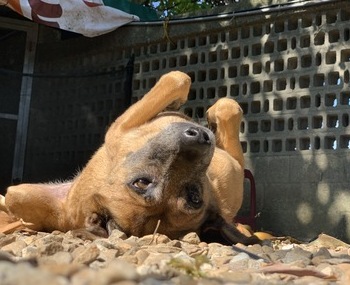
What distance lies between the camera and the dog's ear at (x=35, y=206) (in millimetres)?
5094

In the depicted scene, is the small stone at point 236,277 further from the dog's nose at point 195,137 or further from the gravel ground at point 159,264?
the dog's nose at point 195,137

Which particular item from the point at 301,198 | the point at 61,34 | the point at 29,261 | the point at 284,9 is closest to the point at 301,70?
the point at 284,9

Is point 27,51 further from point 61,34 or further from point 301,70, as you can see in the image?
point 301,70

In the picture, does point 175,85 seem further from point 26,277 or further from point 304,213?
point 26,277

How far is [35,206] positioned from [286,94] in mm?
2814

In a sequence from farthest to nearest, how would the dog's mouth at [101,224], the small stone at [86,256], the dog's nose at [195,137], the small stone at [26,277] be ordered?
the dog's mouth at [101,224], the dog's nose at [195,137], the small stone at [86,256], the small stone at [26,277]

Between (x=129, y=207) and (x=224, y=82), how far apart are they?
3.24 m

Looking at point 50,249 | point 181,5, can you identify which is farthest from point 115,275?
point 181,5

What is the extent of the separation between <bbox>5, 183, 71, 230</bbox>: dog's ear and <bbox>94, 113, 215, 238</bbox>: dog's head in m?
0.78

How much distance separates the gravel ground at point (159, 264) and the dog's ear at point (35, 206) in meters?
1.00

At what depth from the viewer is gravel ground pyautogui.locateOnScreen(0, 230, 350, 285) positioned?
6.05ft

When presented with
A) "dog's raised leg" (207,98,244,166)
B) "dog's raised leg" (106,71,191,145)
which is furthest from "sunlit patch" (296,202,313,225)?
"dog's raised leg" (106,71,191,145)

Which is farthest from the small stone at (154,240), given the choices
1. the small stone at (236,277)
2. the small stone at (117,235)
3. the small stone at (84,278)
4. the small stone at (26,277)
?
the small stone at (26,277)

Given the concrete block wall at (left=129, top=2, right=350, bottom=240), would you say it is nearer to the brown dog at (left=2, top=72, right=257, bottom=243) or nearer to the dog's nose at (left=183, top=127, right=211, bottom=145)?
the brown dog at (left=2, top=72, right=257, bottom=243)
